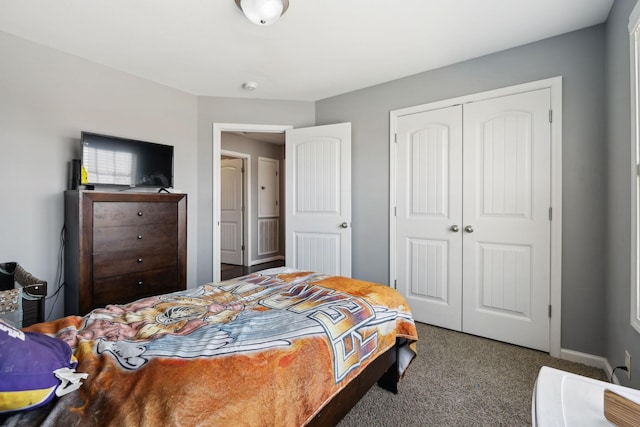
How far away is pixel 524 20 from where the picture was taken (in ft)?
6.91

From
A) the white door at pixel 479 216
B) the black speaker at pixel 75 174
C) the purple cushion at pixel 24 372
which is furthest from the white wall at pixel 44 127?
the white door at pixel 479 216

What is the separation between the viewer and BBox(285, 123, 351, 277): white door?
10.8 feet

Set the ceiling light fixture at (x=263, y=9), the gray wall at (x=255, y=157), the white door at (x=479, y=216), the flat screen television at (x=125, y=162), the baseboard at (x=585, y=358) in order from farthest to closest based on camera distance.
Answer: the gray wall at (x=255, y=157) < the flat screen television at (x=125, y=162) < the white door at (x=479, y=216) < the baseboard at (x=585, y=358) < the ceiling light fixture at (x=263, y=9)

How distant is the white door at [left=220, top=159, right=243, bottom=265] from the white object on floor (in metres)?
5.44

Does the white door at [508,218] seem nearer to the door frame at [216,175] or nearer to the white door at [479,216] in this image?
the white door at [479,216]

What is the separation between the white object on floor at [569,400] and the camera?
2.04 ft

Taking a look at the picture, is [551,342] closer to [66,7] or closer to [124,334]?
[124,334]

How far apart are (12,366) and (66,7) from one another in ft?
7.66

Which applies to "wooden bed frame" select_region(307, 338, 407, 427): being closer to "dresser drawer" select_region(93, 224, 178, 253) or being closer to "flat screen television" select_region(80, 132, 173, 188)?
"dresser drawer" select_region(93, 224, 178, 253)

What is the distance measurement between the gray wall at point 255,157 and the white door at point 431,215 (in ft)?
10.7

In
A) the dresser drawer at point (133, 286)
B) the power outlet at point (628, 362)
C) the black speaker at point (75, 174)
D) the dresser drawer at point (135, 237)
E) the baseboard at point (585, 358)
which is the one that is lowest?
the baseboard at point (585, 358)

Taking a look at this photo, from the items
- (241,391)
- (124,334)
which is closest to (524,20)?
(241,391)

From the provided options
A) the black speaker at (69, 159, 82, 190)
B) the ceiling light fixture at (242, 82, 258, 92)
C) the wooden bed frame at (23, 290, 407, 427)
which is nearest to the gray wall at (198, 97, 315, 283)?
the ceiling light fixture at (242, 82, 258, 92)

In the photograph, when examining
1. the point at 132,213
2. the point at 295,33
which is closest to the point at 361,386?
the point at 132,213
